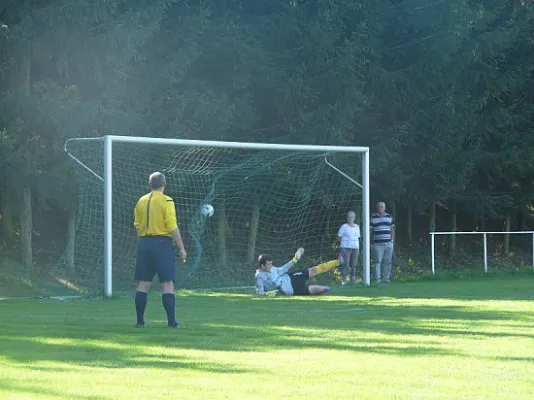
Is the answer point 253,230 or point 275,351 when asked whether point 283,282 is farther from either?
point 275,351

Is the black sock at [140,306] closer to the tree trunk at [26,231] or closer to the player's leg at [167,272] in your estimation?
the player's leg at [167,272]

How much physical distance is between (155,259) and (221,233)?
1269 centimetres

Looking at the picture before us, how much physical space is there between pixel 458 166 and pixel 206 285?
13.2 meters

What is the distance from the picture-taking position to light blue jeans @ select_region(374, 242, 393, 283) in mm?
24969

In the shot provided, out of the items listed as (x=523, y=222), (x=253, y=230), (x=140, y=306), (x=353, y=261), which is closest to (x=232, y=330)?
(x=140, y=306)

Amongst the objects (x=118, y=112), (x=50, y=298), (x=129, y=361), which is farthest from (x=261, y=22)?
(x=129, y=361)

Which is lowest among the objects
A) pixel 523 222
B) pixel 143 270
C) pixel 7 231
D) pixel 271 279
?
pixel 271 279

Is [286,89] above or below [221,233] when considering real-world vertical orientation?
above

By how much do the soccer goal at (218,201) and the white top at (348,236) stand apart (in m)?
0.35

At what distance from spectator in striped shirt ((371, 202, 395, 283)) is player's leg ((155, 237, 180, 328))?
39.2 ft

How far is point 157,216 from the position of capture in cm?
1356

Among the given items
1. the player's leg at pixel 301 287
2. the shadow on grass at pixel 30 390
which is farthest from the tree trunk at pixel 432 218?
the shadow on grass at pixel 30 390

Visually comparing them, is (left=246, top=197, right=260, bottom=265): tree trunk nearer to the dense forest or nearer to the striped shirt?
the dense forest

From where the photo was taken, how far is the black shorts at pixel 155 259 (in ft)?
44.3
